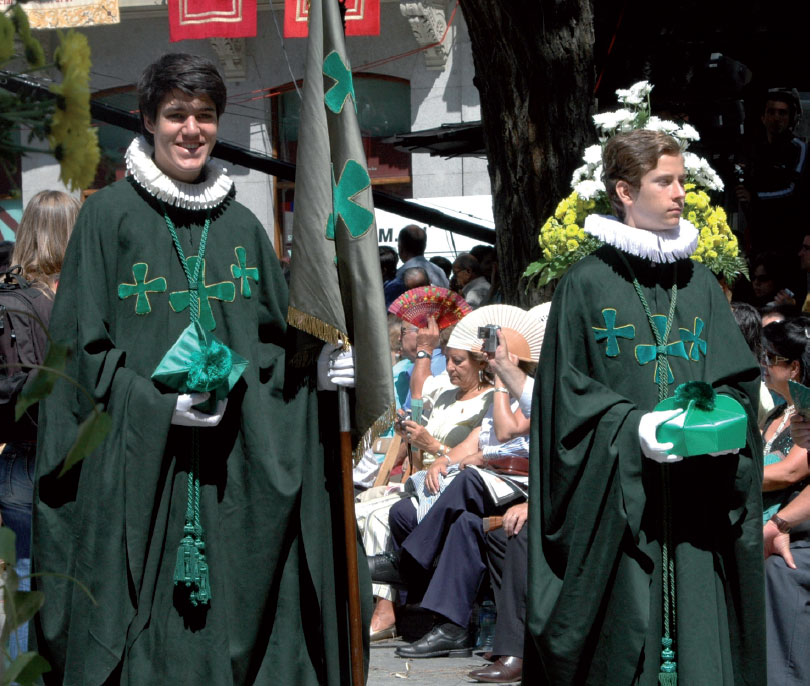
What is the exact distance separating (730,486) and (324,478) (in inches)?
48.6

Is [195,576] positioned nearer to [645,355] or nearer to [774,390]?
[645,355]

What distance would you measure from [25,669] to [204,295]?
2334 millimetres

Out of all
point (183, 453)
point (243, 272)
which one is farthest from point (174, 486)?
point (243, 272)

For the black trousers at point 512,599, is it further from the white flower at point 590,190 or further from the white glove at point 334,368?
the white glove at point 334,368

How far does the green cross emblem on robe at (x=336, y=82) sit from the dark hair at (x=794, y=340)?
7.29ft

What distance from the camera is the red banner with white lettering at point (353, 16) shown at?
43.5 feet

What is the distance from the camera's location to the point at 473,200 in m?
12.9

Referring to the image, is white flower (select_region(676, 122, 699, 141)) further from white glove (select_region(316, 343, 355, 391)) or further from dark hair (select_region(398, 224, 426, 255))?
dark hair (select_region(398, 224, 426, 255))

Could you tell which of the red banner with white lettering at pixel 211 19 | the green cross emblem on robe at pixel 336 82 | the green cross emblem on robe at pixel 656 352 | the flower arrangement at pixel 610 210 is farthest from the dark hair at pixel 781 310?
the red banner with white lettering at pixel 211 19

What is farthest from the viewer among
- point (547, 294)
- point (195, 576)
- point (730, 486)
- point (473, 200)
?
point (473, 200)

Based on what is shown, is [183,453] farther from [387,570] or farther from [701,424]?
[387,570]

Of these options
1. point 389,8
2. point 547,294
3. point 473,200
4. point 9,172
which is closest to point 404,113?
point 389,8

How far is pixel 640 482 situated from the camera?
3.82 meters

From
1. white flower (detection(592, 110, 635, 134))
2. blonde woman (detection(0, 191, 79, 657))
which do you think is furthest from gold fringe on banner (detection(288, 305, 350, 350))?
white flower (detection(592, 110, 635, 134))
